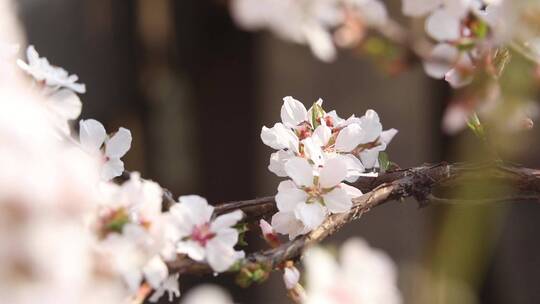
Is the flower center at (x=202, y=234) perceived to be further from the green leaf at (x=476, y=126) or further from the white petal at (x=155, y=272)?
the green leaf at (x=476, y=126)

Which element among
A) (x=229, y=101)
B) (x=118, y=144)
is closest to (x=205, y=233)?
(x=118, y=144)

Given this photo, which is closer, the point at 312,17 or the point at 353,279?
the point at 353,279

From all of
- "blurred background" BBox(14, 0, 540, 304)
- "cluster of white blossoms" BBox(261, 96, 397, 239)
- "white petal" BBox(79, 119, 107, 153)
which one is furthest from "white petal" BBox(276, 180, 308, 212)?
"blurred background" BBox(14, 0, 540, 304)

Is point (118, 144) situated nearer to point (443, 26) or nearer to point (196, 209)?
point (196, 209)

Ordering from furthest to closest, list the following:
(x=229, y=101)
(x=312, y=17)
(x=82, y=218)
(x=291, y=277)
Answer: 1. (x=229, y=101)
2. (x=312, y=17)
3. (x=291, y=277)
4. (x=82, y=218)

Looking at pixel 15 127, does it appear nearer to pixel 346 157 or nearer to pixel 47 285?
pixel 47 285

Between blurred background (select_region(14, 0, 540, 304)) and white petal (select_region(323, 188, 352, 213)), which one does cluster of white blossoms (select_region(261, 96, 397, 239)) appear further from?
blurred background (select_region(14, 0, 540, 304))
